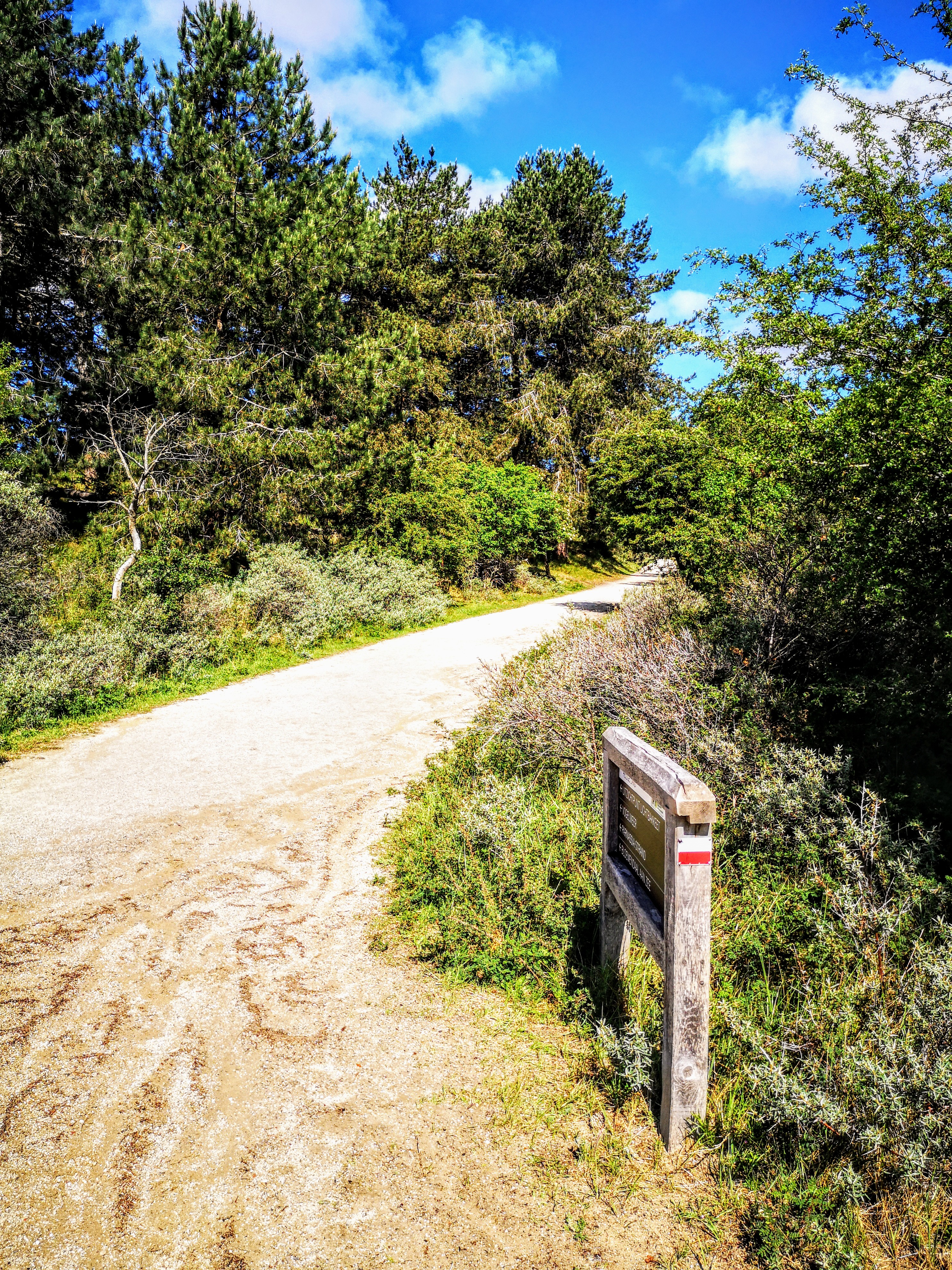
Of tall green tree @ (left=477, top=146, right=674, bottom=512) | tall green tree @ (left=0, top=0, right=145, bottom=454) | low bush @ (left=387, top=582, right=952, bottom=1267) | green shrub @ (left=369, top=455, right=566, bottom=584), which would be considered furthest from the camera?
tall green tree @ (left=477, top=146, right=674, bottom=512)

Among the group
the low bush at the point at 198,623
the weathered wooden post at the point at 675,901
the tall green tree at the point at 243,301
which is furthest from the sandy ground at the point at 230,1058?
the tall green tree at the point at 243,301

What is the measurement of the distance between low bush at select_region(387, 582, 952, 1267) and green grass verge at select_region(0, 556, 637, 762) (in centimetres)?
421

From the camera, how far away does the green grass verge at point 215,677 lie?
7309 millimetres

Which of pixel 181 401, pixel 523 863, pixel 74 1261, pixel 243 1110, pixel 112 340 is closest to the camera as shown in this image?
pixel 74 1261

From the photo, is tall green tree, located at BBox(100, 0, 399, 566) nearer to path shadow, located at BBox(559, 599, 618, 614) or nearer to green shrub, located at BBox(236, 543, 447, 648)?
green shrub, located at BBox(236, 543, 447, 648)

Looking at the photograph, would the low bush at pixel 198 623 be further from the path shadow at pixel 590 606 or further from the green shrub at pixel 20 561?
the path shadow at pixel 590 606

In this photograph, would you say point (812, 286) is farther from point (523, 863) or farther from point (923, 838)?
point (523, 863)

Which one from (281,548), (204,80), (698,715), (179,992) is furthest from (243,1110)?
(204,80)

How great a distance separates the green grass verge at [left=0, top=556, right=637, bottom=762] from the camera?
7309 mm

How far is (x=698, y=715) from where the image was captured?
537 cm

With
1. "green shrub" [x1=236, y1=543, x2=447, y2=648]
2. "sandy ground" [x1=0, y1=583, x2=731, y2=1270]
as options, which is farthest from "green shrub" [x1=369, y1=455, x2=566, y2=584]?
"sandy ground" [x1=0, y1=583, x2=731, y2=1270]

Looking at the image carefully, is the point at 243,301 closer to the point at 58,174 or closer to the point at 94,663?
the point at 58,174

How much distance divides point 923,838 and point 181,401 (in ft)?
51.9

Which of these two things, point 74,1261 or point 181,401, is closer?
point 74,1261
